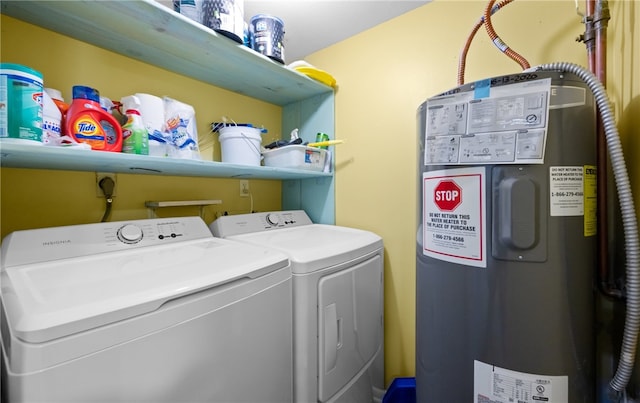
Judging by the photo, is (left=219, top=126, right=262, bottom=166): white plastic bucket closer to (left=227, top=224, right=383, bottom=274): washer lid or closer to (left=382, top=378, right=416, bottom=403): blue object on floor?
(left=227, top=224, right=383, bottom=274): washer lid

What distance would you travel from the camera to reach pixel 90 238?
100 centimetres

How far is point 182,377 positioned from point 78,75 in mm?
1384

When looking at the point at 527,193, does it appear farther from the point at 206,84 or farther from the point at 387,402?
the point at 206,84

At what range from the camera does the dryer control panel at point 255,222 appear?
1414 millimetres

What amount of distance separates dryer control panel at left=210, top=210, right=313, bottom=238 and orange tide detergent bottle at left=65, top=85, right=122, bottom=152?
59 cm

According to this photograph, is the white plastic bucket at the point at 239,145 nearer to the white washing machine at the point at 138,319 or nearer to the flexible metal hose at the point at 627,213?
the white washing machine at the point at 138,319

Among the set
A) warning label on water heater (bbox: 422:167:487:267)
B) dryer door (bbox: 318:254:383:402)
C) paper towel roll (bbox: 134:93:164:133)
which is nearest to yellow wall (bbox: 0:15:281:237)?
paper towel roll (bbox: 134:93:164:133)

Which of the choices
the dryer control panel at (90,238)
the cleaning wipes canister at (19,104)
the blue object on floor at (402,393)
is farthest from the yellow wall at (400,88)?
the cleaning wipes canister at (19,104)

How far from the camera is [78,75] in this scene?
118 cm

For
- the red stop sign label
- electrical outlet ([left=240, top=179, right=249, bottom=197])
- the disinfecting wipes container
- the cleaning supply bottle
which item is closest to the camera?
the red stop sign label

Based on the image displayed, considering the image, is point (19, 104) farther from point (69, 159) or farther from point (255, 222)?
point (255, 222)

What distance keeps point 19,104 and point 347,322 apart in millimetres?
1392

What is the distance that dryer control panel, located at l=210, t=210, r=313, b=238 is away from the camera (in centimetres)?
141

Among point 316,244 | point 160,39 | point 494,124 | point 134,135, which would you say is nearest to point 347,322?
point 316,244
